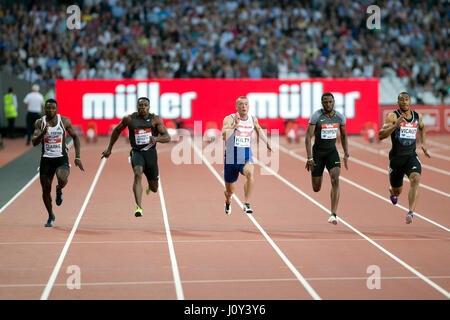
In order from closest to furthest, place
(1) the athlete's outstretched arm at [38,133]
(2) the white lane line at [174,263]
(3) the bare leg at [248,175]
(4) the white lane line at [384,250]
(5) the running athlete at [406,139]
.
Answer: (2) the white lane line at [174,263], (4) the white lane line at [384,250], (1) the athlete's outstretched arm at [38,133], (5) the running athlete at [406,139], (3) the bare leg at [248,175]

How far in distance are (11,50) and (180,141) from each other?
27.2 ft

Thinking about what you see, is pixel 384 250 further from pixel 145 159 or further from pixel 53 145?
pixel 53 145

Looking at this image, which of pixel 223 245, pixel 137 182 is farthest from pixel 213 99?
pixel 223 245

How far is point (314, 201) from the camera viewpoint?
597 inches

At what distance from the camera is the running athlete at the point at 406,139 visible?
39.7 ft

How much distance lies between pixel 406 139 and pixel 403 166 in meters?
0.45

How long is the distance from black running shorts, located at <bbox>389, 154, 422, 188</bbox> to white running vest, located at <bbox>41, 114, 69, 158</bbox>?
530cm

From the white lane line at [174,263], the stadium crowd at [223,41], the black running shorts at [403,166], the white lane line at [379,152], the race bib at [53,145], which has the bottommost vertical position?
the white lane line at [174,263]

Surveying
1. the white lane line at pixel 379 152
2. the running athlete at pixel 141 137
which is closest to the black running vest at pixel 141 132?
the running athlete at pixel 141 137

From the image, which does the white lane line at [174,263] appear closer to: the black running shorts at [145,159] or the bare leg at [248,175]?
the black running shorts at [145,159]

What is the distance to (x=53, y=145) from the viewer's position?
12.0m

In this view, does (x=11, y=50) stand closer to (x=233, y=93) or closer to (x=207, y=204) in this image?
(x=233, y=93)

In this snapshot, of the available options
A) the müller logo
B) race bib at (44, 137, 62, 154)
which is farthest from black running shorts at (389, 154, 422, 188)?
Result: the müller logo

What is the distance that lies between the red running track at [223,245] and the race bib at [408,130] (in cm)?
144
